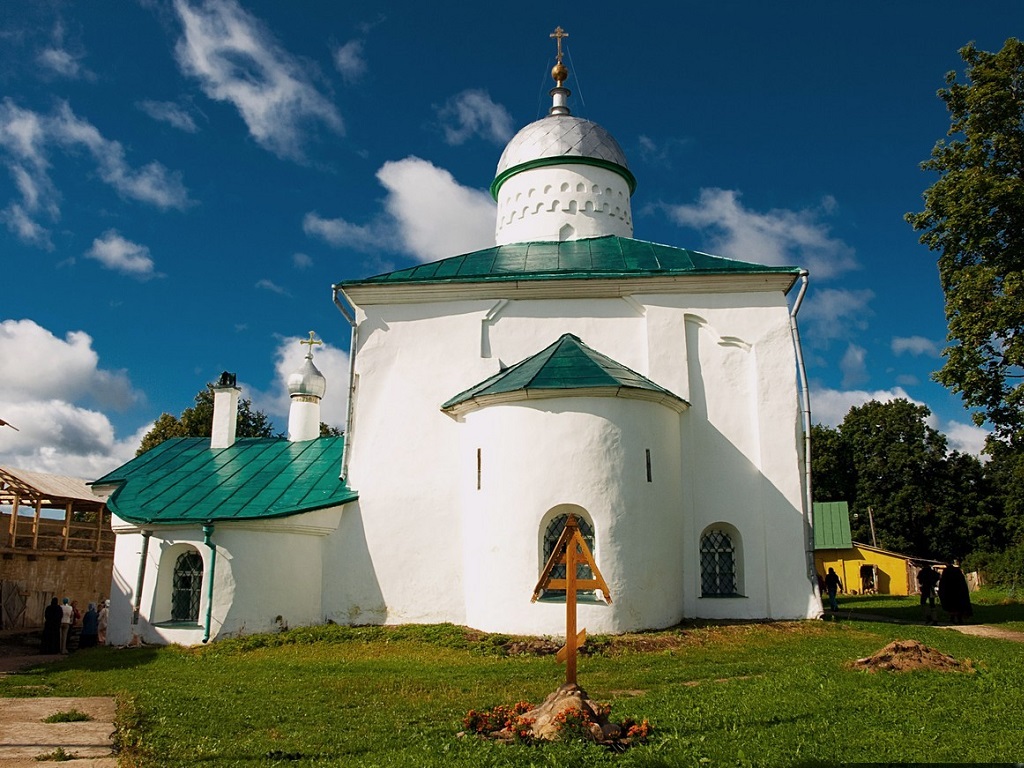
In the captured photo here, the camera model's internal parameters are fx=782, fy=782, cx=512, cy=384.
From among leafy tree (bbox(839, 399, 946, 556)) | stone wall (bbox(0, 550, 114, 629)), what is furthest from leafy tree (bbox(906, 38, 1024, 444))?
leafy tree (bbox(839, 399, 946, 556))

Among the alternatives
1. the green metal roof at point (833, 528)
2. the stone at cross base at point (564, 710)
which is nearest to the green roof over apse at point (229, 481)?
the stone at cross base at point (564, 710)

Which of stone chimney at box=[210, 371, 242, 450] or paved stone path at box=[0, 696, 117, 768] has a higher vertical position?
stone chimney at box=[210, 371, 242, 450]

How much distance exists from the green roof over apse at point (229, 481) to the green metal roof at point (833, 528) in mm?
21397

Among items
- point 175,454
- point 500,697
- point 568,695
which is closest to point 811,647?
point 500,697

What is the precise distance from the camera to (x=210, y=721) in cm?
712

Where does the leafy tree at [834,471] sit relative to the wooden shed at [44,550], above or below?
above

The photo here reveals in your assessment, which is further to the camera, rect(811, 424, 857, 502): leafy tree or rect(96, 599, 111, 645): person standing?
rect(811, 424, 857, 502): leafy tree

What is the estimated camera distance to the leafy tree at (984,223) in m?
15.1

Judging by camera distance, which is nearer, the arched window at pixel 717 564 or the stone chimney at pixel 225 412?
the arched window at pixel 717 564

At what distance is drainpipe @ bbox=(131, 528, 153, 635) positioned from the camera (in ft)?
45.6

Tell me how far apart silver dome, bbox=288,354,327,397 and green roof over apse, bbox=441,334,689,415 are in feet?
21.4

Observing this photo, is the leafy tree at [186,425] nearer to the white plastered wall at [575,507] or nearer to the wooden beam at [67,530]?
the wooden beam at [67,530]

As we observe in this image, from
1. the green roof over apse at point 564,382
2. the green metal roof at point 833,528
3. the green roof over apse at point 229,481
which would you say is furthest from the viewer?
the green metal roof at point 833,528

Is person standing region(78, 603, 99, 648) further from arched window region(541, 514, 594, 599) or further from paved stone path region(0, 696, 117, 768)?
arched window region(541, 514, 594, 599)
